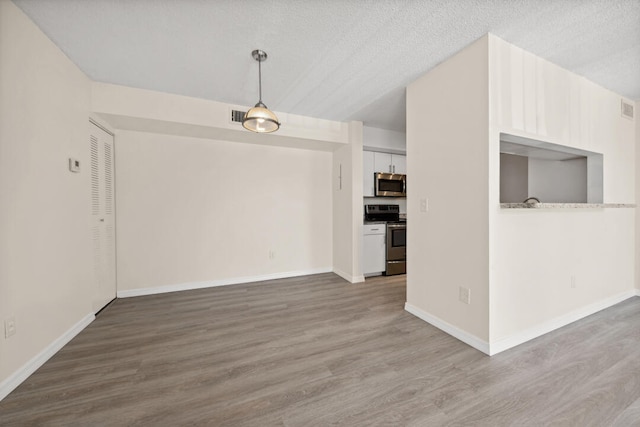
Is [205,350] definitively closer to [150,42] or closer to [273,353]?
[273,353]

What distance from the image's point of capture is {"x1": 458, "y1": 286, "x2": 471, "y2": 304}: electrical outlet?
203 cm

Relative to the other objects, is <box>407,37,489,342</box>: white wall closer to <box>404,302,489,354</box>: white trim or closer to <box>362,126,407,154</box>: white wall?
<box>404,302,489,354</box>: white trim

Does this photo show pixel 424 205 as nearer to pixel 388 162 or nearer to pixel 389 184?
pixel 389 184

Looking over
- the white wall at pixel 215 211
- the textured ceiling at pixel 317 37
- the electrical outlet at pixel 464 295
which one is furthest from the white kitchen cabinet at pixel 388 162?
the electrical outlet at pixel 464 295

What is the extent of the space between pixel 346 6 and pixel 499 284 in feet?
7.50

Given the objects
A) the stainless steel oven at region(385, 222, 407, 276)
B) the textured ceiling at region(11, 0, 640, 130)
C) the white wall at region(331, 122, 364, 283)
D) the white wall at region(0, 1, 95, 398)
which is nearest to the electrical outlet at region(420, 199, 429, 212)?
the textured ceiling at region(11, 0, 640, 130)

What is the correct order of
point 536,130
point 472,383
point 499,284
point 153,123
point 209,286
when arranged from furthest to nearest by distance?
point 209,286 → point 153,123 → point 536,130 → point 499,284 → point 472,383

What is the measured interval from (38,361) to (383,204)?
4446 millimetres

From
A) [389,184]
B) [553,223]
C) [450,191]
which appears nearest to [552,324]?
[553,223]

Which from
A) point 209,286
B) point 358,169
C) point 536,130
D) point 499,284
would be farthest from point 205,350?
point 536,130

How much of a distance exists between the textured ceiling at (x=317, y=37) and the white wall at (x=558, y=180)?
0.92 m

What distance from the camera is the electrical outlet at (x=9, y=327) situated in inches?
60.4

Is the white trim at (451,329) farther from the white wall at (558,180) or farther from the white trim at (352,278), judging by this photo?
the white wall at (558,180)

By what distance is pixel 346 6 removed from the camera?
5.28 feet
